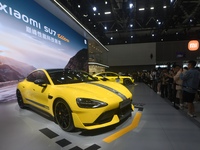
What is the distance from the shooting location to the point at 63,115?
9.32ft

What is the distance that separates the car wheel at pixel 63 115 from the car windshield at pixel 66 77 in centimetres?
54

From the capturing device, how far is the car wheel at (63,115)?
273 cm

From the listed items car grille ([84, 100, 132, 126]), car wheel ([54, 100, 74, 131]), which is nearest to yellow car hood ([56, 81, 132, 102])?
car grille ([84, 100, 132, 126])

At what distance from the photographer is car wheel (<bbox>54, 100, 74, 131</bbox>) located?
273 centimetres

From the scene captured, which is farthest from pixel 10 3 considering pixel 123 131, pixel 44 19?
pixel 123 131

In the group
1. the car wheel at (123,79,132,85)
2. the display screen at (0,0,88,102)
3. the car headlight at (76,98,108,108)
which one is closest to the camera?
the car headlight at (76,98,108,108)

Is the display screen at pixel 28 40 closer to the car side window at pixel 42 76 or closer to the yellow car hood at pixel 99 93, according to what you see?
the car side window at pixel 42 76

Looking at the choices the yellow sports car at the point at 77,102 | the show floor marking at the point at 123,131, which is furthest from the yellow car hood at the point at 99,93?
the show floor marking at the point at 123,131

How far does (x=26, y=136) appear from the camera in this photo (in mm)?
2809

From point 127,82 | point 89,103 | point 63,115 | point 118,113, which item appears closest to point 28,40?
point 63,115

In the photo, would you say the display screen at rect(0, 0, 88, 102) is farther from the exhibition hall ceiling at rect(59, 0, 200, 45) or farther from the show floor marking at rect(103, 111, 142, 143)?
the show floor marking at rect(103, 111, 142, 143)

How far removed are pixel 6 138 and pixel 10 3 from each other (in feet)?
12.7

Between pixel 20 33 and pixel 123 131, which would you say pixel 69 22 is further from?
pixel 123 131

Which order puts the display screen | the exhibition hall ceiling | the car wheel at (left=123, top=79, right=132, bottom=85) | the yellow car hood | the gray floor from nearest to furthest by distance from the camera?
the gray floor → the yellow car hood → the display screen → the exhibition hall ceiling → the car wheel at (left=123, top=79, right=132, bottom=85)
